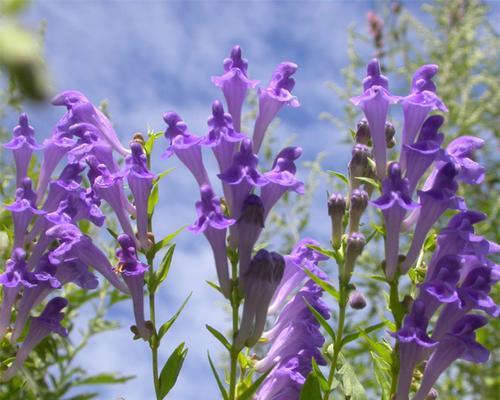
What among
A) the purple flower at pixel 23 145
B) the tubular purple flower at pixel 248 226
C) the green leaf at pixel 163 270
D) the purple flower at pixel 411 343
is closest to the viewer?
the purple flower at pixel 411 343

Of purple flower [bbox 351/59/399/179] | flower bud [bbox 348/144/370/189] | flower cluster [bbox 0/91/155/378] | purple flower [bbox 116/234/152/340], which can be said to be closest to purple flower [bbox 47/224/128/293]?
flower cluster [bbox 0/91/155/378]

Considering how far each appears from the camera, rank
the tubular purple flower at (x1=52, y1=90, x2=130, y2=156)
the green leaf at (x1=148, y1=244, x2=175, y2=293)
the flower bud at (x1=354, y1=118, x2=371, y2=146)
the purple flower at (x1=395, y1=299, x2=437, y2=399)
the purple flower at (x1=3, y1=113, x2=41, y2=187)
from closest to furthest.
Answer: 1. the purple flower at (x1=395, y1=299, x2=437, y2=399)
2. the green leaf at (x1=148, y1=244, x2=175, y2=293)
3. the flower bud at (x1=354, y1=118, x2=371, y2=146)
4. the tubular purple flower at (x1=52, y1=90, x2=130, y2=156)
5. the purple flower at (x1=3, y1=113, x2=41, y2=187)

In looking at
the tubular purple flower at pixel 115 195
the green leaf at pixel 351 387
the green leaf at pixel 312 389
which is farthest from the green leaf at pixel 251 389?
the tubular purple flower at pixel 115 195

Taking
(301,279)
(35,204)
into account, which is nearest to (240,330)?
(301,279)

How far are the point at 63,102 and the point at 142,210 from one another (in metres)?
0.53

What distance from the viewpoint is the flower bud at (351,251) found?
1.80m

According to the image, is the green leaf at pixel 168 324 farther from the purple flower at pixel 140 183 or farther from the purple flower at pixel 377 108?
the purple flower at pixel 377 108

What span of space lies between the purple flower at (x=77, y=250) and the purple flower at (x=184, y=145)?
36 cm

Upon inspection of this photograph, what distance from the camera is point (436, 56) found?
6.75 meters

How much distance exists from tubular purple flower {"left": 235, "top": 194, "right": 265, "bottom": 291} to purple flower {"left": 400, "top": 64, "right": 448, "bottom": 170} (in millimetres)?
480

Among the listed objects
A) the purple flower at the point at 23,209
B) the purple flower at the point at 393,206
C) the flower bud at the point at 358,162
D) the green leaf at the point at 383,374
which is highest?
the flower bud at the point at 358,162

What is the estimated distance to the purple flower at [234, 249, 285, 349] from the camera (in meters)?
1.77

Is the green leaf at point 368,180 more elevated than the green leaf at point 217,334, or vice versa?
the green leaf at point 368,180

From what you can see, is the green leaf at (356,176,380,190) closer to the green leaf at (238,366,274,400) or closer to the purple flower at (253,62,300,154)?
the purple flower at (253,62,300,154)
